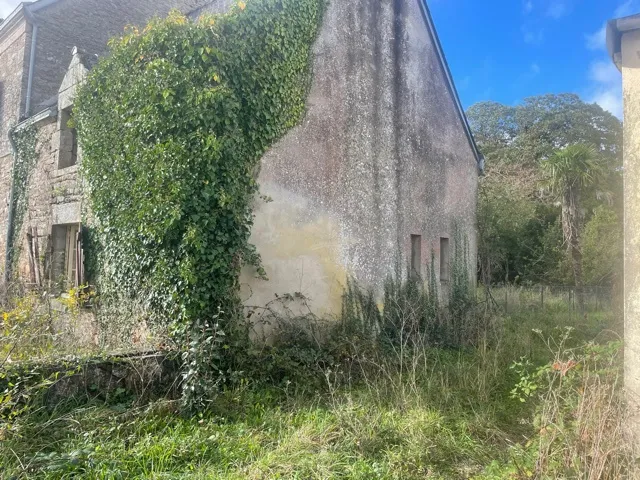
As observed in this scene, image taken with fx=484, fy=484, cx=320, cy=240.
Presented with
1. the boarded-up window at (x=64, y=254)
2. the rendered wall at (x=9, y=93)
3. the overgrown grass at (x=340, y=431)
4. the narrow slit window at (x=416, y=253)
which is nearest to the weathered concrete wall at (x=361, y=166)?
the narrow slit window at (x=416, y=253)

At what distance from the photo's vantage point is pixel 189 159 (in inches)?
261

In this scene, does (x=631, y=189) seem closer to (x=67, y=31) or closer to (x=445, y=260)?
(x=445, y=260)

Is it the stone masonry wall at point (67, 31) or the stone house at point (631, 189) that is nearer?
the stone house at point (631, 189)

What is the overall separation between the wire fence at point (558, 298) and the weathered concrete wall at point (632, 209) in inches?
445

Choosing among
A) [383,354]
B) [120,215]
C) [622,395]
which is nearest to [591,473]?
[622,395]

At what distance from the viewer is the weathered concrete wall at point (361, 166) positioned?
845 cm

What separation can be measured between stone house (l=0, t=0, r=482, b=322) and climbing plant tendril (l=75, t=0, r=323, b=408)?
32.6 inches

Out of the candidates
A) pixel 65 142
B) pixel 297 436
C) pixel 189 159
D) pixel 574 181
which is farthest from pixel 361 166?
pixel 574 181

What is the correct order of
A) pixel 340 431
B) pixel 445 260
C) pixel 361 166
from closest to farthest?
pixel 340 431, pixel 361 166, pixel 445 260

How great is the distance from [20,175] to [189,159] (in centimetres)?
693

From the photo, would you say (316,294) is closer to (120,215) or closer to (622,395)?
(120,215)

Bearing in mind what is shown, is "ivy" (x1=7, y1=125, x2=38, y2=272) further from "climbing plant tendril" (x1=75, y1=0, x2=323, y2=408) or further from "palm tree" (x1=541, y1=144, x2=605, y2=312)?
"palm tree" (x1=541, y1=144, x2=605, y2=312)

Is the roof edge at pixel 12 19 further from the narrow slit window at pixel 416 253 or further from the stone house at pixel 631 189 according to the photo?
the stone house at pixel 631 189

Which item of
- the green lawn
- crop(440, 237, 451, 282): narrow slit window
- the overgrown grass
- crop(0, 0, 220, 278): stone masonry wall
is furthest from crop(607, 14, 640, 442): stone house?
crop(0, 0, 220, 278): stone masonry wall
